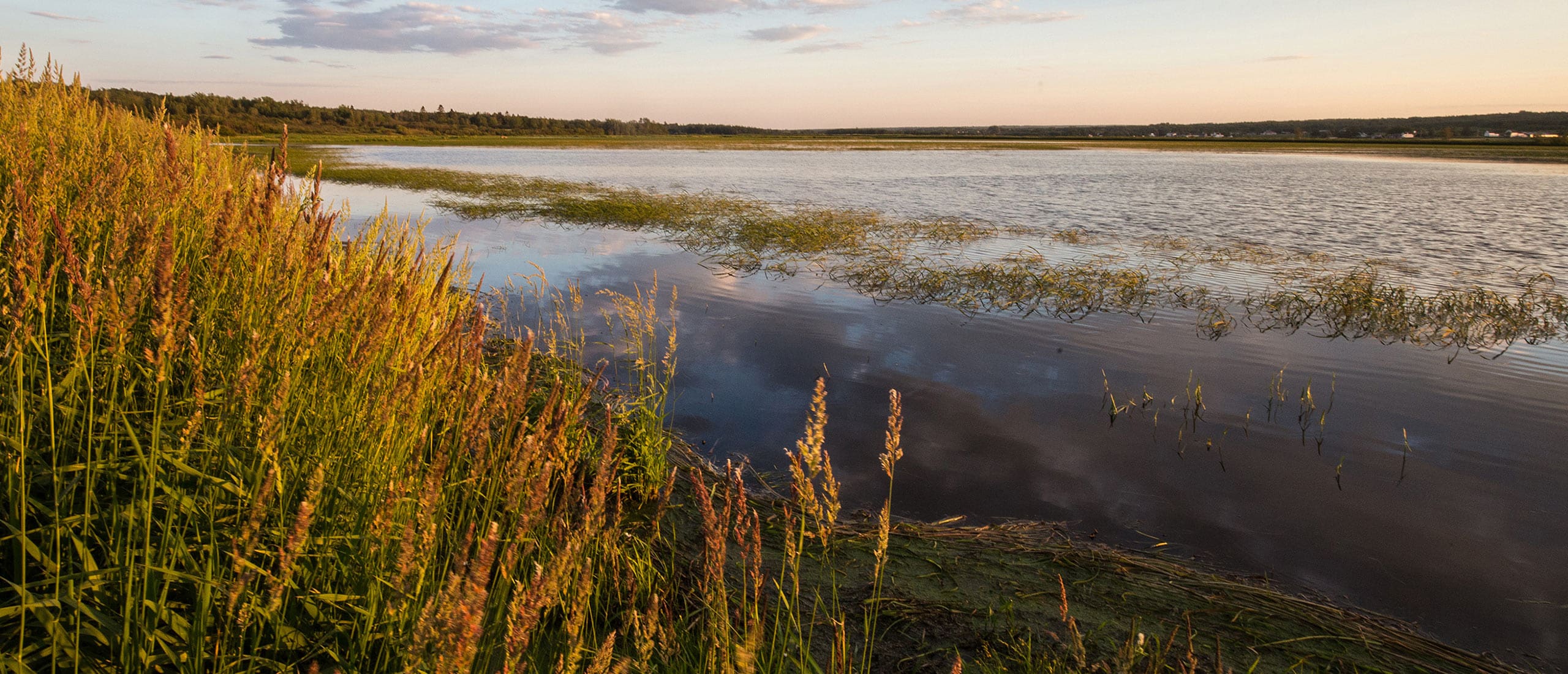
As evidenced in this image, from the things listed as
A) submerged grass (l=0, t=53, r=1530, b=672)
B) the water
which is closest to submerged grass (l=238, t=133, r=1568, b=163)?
the water

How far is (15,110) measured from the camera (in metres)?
5.55

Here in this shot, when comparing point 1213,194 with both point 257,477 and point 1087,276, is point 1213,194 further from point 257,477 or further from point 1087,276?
point 257,477

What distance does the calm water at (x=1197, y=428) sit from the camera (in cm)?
480

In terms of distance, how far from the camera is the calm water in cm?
480

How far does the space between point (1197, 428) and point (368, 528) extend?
6.60 m

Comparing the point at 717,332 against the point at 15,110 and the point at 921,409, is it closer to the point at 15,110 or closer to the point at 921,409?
the point at 921,409

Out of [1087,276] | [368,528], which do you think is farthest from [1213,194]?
[368,528]

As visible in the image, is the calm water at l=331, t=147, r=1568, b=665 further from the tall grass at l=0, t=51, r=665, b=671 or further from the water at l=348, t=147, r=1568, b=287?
the tall grass at l=0, t=51, r=665, b=671

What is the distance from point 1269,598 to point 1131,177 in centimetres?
3532

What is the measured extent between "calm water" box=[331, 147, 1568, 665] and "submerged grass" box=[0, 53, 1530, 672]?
713 mm

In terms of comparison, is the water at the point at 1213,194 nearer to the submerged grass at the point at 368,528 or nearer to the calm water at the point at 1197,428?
the calm water at the point at 1197,428

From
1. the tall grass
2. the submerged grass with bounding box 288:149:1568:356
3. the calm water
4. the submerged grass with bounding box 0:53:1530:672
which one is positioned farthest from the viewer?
the submerged grass with bounding box 288:149:1568:356

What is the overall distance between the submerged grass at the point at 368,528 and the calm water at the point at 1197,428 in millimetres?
713

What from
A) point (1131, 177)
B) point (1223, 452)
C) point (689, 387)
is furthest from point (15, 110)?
point (1131, 177)
